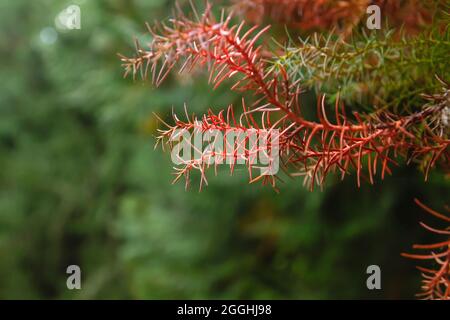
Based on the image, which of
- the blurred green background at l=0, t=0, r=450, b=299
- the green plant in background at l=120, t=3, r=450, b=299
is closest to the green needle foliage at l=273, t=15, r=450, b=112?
the green plant in background at l=120, t=3, r=450, b=299

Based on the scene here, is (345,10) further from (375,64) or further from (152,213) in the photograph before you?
(152,213)

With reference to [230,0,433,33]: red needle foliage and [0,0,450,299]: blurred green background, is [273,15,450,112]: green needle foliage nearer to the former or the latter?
[230,0,433,33]: red needle foliage

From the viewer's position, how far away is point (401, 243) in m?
1.38

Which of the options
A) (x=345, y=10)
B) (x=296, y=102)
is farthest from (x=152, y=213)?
(x=296, y=102)

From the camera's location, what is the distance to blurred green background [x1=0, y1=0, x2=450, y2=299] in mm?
1408

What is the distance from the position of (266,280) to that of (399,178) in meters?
0.46

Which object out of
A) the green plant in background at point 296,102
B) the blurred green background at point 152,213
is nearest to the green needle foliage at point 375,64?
the green plant in background at point 296,102

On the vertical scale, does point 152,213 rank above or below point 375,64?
above

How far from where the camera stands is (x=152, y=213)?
5.70ft

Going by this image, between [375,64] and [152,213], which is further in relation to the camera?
[152,213]

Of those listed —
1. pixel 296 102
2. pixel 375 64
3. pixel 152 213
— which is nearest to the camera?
pixel 296 102
